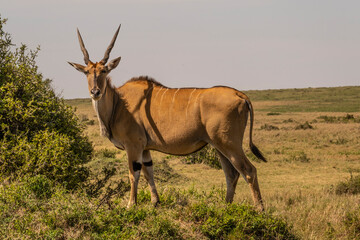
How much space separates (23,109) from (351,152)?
1679 cm

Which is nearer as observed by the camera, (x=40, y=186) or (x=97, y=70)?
(x=40, y=186)

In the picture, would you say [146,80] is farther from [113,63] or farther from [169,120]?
[169,120]

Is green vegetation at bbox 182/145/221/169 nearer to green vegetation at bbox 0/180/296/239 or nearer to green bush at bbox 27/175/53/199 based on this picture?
green vegetation at bbox 0/180/296/239

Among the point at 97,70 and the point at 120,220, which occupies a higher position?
the point at 97,70

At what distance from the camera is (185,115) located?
27.6 feet

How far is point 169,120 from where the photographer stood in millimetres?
8531

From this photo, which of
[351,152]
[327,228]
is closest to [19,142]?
[327,228]

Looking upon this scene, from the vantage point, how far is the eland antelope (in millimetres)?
8062

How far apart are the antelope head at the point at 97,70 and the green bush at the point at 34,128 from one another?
1436mm

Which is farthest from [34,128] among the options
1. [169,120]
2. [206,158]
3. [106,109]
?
[206,158]

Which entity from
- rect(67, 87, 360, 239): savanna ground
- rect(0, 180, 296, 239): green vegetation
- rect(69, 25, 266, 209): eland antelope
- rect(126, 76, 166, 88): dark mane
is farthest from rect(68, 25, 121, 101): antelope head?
rect(67, 87, 360, 239): savanna ground

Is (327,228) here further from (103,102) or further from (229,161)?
(103,102)

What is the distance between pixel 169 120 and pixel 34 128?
300 centimetres

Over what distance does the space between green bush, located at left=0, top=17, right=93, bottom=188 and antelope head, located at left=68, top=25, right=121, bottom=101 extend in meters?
1.44
